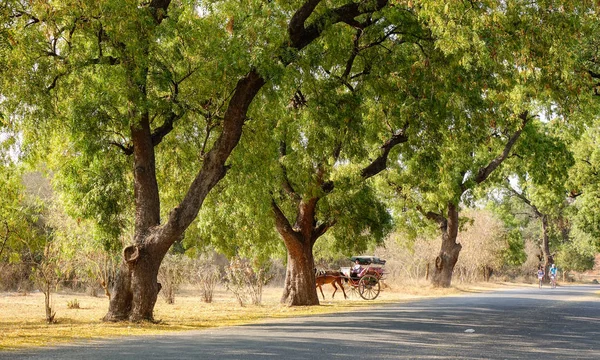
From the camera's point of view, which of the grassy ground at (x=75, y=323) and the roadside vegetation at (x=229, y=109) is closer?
the grassy ground at (x=75, y=323)

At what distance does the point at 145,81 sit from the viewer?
15391 millimetres

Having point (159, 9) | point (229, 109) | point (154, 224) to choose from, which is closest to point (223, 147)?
→ point (229, 109)

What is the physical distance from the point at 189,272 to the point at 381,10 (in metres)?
16.8

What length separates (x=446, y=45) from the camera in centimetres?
1432

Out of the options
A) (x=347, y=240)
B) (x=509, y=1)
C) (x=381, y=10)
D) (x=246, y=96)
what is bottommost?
(x=347, y=240)

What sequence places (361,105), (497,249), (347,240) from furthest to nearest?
(497,249)
(347,240)
(361,105)

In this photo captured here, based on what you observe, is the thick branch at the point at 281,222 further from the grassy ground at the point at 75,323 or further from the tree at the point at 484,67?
the tree at the point at 484,67

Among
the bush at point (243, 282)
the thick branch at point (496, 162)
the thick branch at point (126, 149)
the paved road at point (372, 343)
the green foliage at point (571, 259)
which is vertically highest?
the thick branch at point (496, 162)

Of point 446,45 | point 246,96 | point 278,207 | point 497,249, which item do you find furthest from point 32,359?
point 497,249

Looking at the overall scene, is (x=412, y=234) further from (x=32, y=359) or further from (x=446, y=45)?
(x=32, y=359)

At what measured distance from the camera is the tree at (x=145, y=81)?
14727mm

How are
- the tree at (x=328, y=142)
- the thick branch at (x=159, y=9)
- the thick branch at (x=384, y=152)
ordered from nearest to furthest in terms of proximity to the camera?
1. the thick branch at (x=159, y=9)
2. the tree at (x=328, y=142)
3. the thick branch at (x=384, y=152)

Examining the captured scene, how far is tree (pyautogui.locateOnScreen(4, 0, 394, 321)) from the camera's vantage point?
48.3ft

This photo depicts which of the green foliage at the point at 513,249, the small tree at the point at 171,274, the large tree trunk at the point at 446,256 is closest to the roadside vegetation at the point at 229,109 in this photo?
the small tree at the point at 171,274
